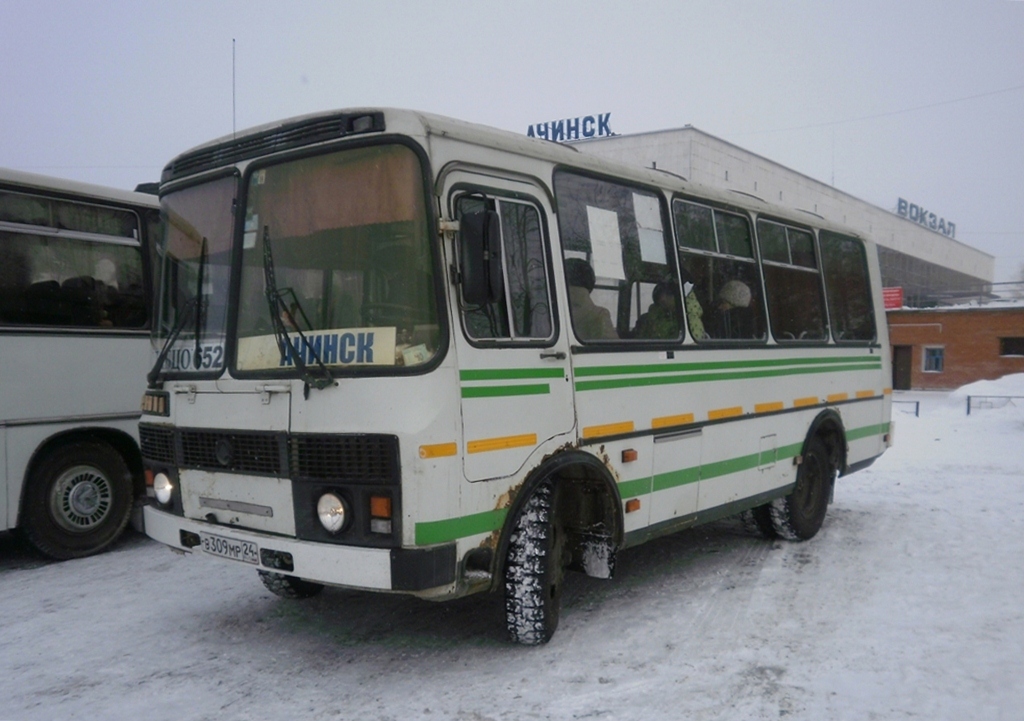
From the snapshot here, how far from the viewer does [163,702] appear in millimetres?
4617

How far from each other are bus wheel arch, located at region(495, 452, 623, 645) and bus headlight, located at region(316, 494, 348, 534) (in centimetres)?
91

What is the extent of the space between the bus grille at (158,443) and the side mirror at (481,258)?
2152mm

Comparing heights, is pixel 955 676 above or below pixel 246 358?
below

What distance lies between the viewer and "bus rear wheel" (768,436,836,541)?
8.27m

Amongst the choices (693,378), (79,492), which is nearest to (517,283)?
(693,378)

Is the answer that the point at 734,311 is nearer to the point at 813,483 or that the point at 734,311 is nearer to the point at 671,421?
the point at 671,421

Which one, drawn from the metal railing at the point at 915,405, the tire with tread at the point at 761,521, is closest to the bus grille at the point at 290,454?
the tire with tread at the point at 761,521

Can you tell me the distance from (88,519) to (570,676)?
5.12 meters

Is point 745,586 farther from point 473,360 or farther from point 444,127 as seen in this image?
point 444,127

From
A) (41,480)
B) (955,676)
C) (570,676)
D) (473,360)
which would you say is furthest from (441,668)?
(41,480)

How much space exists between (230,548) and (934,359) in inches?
1709

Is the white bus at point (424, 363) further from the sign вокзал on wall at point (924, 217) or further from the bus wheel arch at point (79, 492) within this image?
the sign вокзал on wall at point (924, 217)

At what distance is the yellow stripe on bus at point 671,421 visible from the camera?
6.20 meters

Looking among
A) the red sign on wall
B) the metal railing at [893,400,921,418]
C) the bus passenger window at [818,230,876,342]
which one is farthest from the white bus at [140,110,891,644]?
the red sign on wall
